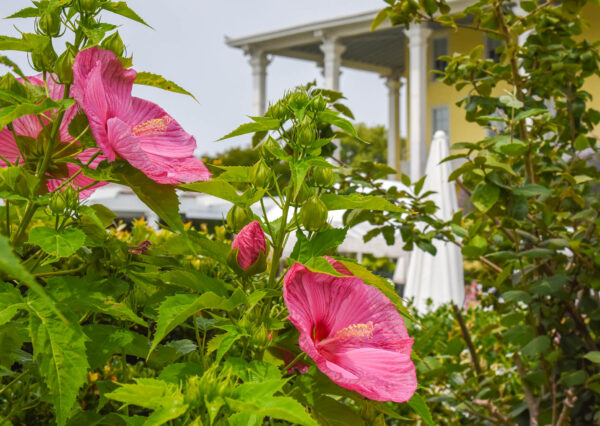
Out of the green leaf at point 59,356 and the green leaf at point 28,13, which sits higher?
the green leaf at point 28,13

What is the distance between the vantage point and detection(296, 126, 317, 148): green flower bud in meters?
0.81

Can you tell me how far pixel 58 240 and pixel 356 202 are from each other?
37 cm

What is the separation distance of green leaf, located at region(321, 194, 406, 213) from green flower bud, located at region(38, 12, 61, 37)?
0.42m

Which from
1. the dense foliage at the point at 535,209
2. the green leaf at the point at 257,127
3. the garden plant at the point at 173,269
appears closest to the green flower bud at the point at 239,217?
the garden plant at the point at 173,269

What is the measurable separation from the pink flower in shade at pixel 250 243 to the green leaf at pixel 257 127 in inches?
5.0

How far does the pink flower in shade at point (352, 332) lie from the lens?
74 cm

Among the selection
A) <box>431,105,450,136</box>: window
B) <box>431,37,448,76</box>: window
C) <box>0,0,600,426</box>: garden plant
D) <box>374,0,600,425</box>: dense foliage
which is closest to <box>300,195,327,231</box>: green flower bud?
<box>0,0,600,426</box>: garden plant

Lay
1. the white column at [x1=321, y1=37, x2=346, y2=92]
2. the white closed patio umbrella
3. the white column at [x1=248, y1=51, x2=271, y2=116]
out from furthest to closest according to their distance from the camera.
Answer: the white column at [x1=248, y1=51, x2=271, y2=116] < the white column at [x1=321, y1=37, x2=346, y2=92] < the white closed patio umbrella

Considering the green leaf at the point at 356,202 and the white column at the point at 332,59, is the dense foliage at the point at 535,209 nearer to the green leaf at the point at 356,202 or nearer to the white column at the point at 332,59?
the green leaf at the point at 356,202

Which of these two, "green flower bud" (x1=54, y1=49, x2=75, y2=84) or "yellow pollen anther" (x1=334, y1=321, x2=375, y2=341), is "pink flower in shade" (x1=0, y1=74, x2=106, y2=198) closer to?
"green flower bud" (x1=54, y1=49, x2=75, y2=84)

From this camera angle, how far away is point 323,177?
85 cm

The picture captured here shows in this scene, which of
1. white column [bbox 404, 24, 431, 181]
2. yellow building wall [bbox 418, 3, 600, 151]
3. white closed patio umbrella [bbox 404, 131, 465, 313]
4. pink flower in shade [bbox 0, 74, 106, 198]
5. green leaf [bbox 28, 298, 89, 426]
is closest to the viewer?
green leaf [bbox 28, 298, 89, 426]

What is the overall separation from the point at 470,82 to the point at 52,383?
6.68 feet

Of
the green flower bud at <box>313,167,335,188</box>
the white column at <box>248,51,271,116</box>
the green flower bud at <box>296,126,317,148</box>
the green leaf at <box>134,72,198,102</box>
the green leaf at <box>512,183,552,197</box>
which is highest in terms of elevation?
the white column at <box>248,51,271,116</box>
